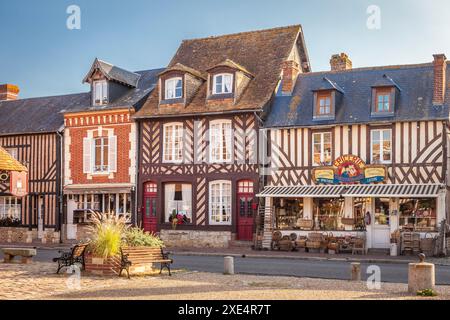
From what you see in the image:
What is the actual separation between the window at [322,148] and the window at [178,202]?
17.6ft

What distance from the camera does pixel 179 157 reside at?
1083 inches

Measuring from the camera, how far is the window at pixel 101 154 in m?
29.1

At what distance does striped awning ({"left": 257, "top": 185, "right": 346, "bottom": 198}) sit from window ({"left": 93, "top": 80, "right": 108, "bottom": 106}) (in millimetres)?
8667

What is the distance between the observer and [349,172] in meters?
24.2

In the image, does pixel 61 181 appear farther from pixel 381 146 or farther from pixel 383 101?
pixel 383 101

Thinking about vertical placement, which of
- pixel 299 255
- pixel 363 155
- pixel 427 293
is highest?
pixel 363 155

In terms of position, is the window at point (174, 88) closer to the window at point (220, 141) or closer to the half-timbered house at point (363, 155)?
the window at point (220, 141)

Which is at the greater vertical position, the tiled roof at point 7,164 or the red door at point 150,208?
the tiled roof at point 7,164

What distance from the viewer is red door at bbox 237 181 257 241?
26109 mm

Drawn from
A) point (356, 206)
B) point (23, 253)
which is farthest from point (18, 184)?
point (356, 206)

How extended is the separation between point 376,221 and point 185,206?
7.65m

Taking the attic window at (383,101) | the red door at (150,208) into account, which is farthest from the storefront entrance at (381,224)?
the red door at (150,208)

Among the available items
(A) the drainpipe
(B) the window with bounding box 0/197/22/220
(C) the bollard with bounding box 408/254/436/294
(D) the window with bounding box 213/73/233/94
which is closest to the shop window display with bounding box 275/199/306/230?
(D) the window with bounding box 213/73/233/94

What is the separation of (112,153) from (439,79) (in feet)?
43.6
